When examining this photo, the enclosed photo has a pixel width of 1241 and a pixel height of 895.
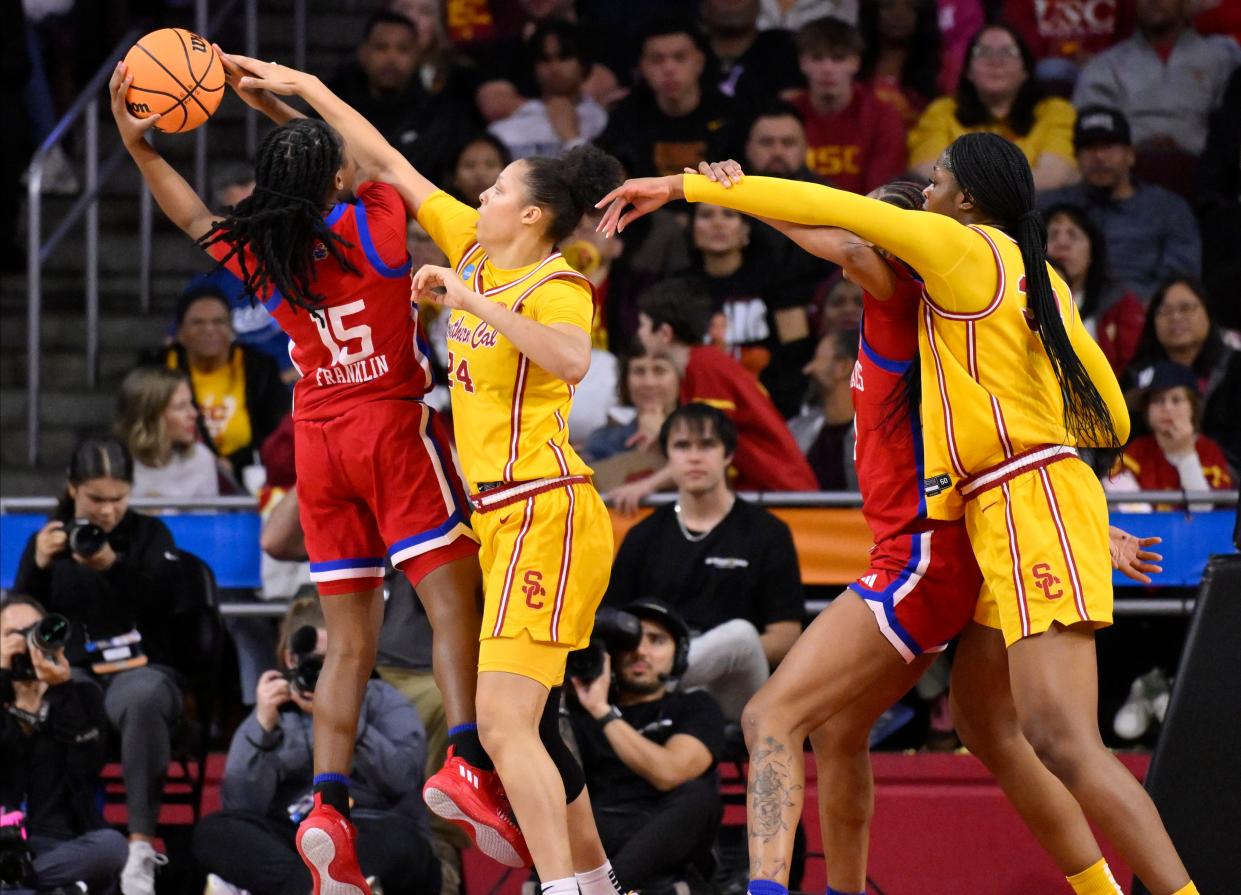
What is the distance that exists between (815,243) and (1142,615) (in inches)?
145

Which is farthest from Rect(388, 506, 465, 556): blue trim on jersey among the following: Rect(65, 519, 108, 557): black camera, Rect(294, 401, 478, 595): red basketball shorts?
Rect(65, 519, 108, 557): black camera

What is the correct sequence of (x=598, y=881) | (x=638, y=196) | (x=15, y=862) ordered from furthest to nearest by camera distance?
(x=15, y=862), (x=598, y=881), (x=638, y=196)

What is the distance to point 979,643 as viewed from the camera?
5457 mm

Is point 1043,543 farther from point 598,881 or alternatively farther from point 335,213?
point 335,213

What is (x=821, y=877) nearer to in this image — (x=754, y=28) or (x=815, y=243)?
(x=815, y=243)

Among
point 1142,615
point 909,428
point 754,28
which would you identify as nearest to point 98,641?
point 909,428

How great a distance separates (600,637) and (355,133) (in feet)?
6.67

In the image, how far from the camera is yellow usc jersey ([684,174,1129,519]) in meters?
5.04

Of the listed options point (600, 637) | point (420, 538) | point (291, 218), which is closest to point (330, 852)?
point (420, 538)

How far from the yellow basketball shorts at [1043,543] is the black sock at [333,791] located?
6.50ft

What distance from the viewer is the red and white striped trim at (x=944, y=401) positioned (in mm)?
5199

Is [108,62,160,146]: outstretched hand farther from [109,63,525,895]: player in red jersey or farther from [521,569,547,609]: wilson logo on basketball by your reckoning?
[521,569,547,609]: wilson logo on basketball

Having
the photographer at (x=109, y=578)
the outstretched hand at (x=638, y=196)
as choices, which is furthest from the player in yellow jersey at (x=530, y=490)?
the photographer at (x=109, y=578)

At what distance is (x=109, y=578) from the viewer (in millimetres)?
7633
